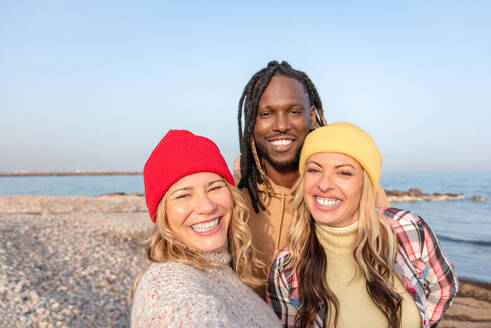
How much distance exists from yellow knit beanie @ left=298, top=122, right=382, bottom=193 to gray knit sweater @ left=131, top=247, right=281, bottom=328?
1354 millimetres

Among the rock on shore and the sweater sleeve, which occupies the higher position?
the sweater sleeve

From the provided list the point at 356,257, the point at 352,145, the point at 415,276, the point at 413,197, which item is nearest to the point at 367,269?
the point at 356,257

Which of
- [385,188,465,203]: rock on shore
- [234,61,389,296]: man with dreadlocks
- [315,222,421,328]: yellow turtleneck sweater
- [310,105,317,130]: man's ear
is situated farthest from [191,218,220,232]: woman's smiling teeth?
[385,188,465,203]: rock on shore

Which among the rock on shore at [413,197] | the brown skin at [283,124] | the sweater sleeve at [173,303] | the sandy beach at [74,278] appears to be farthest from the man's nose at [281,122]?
the rock on shore at [413,197]

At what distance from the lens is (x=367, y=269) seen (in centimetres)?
262

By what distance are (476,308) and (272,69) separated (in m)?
6.91

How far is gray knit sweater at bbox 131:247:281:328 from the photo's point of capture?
139cm

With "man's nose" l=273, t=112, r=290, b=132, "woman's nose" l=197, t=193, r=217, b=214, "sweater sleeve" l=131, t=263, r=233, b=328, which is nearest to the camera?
"sweater sleeve" l=131, t=263, r=233, b=328

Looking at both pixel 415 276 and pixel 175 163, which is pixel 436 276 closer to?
pixel 415 276

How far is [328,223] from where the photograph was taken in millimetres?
2680

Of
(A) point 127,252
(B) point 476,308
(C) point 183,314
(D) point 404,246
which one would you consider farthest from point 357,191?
(A) point 127,252

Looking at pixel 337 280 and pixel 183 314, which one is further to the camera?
pixel 337 280

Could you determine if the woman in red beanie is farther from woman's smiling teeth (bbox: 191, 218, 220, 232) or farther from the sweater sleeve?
the sweater sleeve

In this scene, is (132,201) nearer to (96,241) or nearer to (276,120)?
(96,241)
